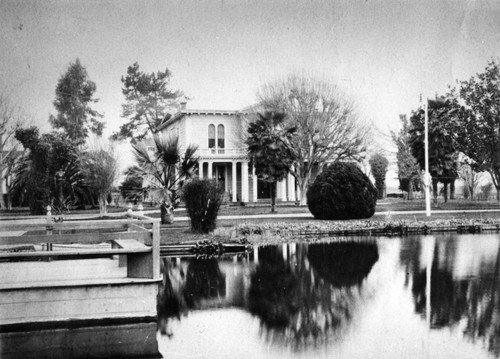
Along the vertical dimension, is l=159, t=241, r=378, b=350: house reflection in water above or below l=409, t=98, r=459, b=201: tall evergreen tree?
below

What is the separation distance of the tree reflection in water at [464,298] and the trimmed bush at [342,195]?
12897 millimetres

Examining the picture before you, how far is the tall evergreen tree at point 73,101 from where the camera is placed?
5550 centimetres

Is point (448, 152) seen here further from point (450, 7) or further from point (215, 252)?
point (215, 252)

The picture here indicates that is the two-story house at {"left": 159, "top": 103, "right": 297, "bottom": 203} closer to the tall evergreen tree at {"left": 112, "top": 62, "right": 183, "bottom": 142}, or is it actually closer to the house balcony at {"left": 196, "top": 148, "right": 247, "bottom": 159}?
the house balcony at {"left": 196, "top": 148, "right": 247, "bottom": 159}

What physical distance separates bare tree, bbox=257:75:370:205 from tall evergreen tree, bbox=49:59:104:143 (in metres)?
22.4

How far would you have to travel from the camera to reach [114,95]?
59.9 meters

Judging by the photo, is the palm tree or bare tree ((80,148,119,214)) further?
bare tree ((80,148,119,214))

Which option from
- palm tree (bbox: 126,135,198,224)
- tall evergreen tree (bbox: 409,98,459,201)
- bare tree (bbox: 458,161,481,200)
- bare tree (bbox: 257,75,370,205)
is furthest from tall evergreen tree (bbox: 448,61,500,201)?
palm tree (bbox: 126,135,198,224)

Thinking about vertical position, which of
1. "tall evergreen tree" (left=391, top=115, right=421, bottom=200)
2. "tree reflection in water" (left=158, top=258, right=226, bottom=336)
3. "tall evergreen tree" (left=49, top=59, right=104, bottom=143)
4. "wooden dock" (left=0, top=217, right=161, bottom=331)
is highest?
"tall evergreen tree" (left=49, top=59, right=104, bottom=143)

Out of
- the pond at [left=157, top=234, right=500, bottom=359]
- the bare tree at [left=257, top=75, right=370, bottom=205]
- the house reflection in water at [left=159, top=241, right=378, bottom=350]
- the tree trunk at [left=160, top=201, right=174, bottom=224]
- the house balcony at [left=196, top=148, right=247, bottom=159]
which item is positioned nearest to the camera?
the pond at [left=157, top=234, right=500, bottom=359]

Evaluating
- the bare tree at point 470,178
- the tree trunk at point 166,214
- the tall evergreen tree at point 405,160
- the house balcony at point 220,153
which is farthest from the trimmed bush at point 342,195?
the bare tree at point 470,178

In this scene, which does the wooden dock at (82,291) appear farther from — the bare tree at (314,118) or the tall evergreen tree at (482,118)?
the tall evergreen tree at (482,118)

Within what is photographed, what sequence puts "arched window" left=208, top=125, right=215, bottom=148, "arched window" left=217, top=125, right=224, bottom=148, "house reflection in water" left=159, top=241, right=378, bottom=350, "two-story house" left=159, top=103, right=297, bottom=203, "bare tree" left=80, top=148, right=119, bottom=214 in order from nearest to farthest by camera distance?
"house reflection in water" left=159, top=241, right=378, bottom=350
"bare tree" left=80, top=148, right=119, bottom=214
"two-story house" left=159, top=103, right=297, bottom=203
"arched window" left=208, top=125, right=215, bottom=148
"arched window" left=217, top=125, right=224, bottom=148

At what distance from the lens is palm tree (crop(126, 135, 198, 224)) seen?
2241 centimetres
